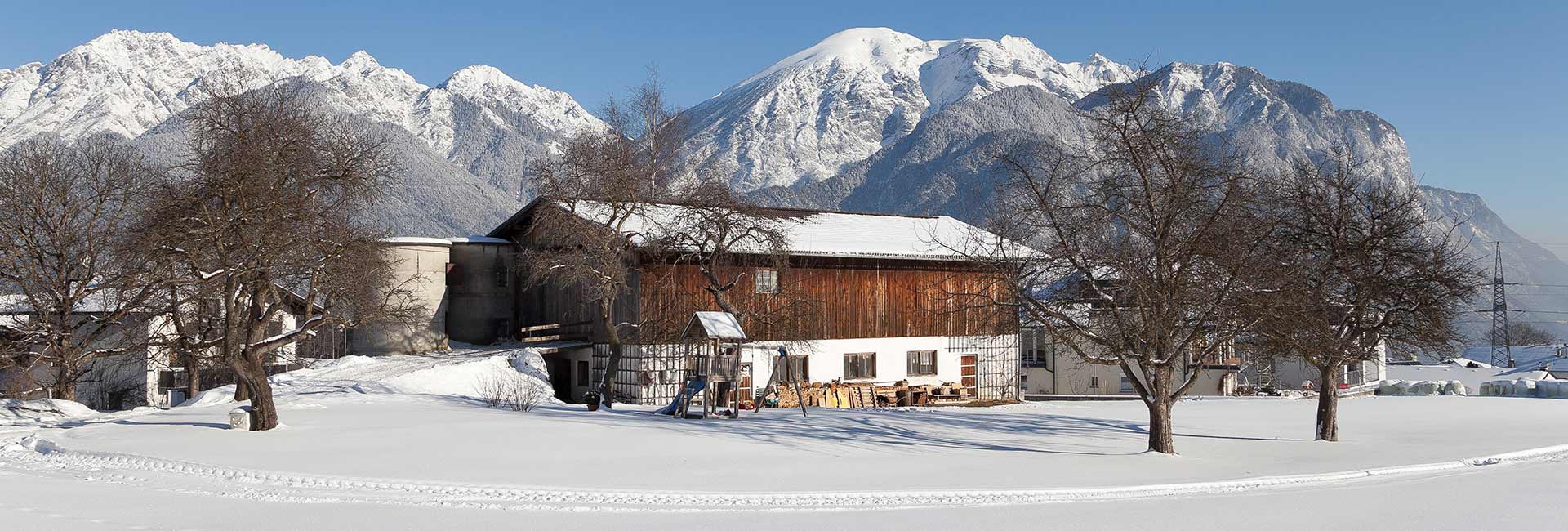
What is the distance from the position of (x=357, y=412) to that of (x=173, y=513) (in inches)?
494

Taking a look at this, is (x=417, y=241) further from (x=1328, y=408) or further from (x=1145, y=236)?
(x=1328, y=408)

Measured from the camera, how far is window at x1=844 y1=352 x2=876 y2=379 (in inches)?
1505

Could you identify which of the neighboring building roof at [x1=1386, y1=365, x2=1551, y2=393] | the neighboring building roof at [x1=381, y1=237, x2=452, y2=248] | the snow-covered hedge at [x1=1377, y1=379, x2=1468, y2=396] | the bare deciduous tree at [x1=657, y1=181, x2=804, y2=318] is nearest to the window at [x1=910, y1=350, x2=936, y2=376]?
the bare deciduous tree at [x1=657, y1=181, x2=804, y2=318]


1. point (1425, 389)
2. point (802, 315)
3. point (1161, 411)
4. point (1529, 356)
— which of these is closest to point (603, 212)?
point (802, 315)

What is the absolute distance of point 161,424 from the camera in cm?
2264

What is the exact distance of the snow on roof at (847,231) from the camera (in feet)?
118

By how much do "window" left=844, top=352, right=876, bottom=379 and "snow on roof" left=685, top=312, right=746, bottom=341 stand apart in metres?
12.0

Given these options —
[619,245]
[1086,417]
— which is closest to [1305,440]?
[1086,417]

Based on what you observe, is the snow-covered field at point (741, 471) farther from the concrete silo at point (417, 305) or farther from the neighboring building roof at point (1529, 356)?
the neighboring building roof at point (1529, 356)

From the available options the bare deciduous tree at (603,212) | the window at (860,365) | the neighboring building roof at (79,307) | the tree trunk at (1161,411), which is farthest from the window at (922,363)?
the neighboring building roof at (79,307)

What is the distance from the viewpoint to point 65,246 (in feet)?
95.2

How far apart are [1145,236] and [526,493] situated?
1191 centimetres

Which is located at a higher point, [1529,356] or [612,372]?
[612,372]

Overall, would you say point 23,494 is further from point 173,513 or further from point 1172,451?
point 1172,451
